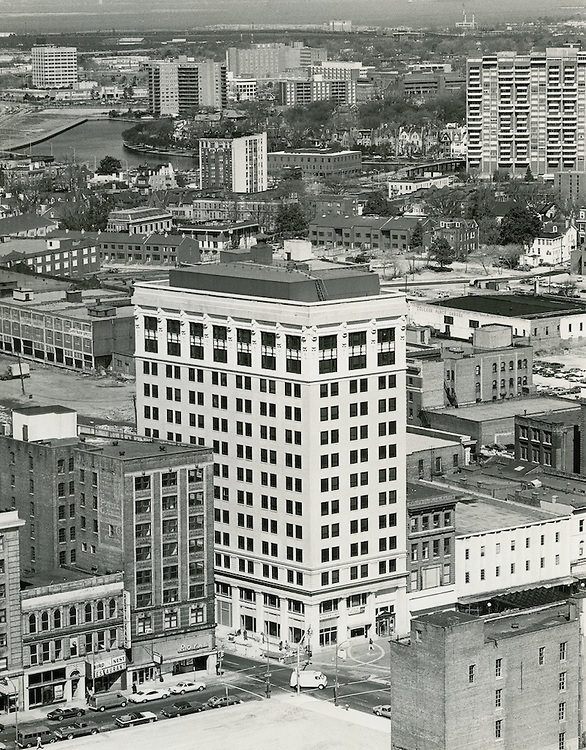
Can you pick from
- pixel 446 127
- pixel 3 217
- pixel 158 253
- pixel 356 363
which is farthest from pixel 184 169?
pixel 356 363

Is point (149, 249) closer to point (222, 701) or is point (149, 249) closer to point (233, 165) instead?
point (233, 165)

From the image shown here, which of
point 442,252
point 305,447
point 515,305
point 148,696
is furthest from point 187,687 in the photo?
point 442,252

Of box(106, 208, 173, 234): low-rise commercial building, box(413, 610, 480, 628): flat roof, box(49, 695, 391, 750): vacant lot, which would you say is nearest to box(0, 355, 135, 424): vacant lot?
box(49, 695, 391, 750): vacant lot

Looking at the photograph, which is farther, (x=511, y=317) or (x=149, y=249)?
(x=149, y=249)

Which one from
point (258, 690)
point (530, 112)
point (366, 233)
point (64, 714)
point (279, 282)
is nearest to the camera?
point (64, 714)

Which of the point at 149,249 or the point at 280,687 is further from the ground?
the point at 280,687

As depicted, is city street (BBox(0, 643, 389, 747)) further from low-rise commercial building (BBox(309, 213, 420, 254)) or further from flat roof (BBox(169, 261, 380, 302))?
low-rise commercial building (BBox(309, 213, 420, 254))

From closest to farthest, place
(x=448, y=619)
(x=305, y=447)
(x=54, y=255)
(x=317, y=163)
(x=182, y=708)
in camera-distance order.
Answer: (x=448, y=619), (x=182, y=708), (x=305, y=447), (x=54, y=255), (x=317, y=163)
